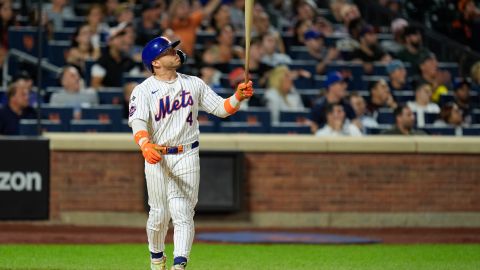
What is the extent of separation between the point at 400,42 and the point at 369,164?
417 centimetres

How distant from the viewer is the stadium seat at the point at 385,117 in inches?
609

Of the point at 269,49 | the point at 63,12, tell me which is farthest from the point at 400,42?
the point at 63,12

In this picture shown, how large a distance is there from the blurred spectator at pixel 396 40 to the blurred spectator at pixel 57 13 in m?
5.16

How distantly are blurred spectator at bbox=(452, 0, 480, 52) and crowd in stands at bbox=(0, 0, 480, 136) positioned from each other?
37.2 inches

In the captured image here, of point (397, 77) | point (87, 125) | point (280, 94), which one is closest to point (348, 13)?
point (397, 77)

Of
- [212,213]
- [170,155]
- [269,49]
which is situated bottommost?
[212,213]

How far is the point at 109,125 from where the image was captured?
47.8 feet

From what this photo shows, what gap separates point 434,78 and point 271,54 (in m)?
2.51

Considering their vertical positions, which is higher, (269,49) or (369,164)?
(269,49)

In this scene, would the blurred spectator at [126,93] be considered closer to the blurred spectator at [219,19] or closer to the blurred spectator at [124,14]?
the blurred spectator at [124,14]

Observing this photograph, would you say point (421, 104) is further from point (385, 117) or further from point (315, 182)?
point (315, 182)

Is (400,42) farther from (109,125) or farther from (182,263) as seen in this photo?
(182,263)

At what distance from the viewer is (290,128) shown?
14953 millimetres

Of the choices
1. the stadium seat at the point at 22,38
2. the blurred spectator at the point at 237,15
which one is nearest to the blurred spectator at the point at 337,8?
the blurred spectator at the point at 237,15
